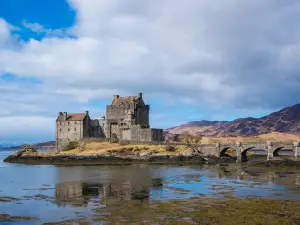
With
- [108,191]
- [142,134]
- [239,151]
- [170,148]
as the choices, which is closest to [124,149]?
[142,134]

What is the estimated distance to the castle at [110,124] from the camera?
78438 millimetres

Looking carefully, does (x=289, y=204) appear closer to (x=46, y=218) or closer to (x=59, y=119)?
(x=46, y=218)

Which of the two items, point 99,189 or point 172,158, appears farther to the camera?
point 172,158

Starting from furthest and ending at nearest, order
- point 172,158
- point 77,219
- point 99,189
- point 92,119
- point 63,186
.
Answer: point 92,119
point 172,158
point 63,186
point 99,189
point 77,219

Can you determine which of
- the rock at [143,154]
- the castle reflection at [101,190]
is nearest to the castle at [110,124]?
the rock at [143,154]

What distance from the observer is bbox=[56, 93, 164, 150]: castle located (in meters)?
78.4

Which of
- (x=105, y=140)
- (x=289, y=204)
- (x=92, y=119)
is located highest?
(x=92, y=119)

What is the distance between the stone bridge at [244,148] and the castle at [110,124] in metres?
12.5

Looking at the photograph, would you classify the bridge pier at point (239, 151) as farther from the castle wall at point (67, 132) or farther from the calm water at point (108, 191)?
the castle wall at point (67, 132)

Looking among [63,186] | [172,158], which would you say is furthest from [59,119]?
[63,186]

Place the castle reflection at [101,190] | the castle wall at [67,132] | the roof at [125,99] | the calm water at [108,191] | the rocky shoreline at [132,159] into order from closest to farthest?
the calm water at [108,191] < the castle reflection at [101,190] < the rocky shoreline at [132,159] < the castle wall at [67,132] < the roof at [125,99]

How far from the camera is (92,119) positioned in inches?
3297

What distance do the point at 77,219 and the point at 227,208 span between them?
898 cm

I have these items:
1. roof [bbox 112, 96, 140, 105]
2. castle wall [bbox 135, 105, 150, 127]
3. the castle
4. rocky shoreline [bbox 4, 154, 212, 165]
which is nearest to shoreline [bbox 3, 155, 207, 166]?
rocky shoreline [bbox 4, 154, 212, 165]
